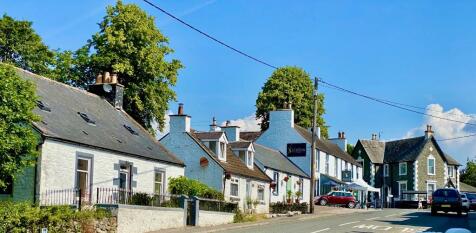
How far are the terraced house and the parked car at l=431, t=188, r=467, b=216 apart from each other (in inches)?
1300

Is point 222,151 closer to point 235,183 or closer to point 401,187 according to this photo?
point 235,183

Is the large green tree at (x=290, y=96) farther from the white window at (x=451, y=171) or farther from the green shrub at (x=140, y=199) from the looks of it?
the green shrub at (x=140, y=199)

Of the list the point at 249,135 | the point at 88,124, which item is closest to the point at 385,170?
the point at 249,135

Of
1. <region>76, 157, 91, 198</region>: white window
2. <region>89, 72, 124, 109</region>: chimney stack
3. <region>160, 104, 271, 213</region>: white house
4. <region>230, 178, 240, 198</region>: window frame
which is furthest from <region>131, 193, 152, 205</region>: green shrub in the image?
<region>230, 178, 240, 198</region>: window frame

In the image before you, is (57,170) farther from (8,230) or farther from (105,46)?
(105,46)

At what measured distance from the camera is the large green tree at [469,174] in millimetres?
103738

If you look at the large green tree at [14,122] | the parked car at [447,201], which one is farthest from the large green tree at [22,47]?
the parked car at [447,201]

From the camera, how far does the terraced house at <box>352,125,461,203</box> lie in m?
77.6

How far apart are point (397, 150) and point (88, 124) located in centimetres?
6048

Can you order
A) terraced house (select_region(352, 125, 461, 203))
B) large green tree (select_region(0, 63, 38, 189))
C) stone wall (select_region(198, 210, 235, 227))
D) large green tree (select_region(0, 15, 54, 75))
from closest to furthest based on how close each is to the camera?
large green tree (select_region(0, 63, 38, 189)), stone wall (select_region(198, 210, 235, 227)), large green tree (select_region(0, 15, 54, 75)), terraced house (select_region(352, 125, 461, 203))

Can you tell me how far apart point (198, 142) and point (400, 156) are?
156 ft

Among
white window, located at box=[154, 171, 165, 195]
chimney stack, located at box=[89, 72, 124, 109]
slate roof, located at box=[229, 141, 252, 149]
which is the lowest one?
white window, located at box=[154, 171, 165, 195]

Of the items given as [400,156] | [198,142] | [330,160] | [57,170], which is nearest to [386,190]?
[400,156]

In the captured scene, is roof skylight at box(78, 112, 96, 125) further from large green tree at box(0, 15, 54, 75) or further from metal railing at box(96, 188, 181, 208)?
large green tree at box(0, 15, 54, 75)
